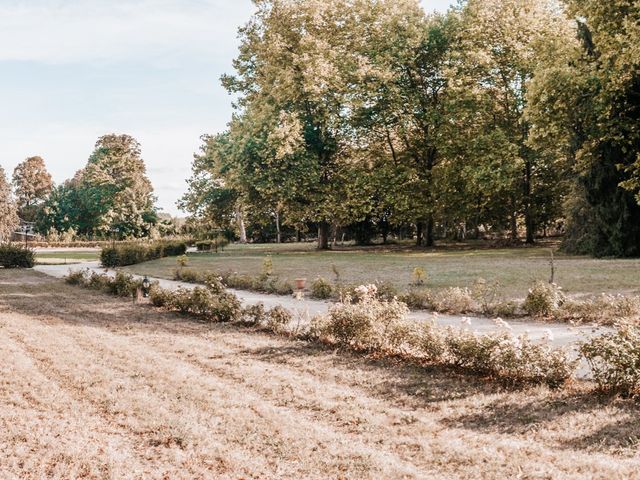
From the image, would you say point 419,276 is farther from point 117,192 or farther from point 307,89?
point 117,192

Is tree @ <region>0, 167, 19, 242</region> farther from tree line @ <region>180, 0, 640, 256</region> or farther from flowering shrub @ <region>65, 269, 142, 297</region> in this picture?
flowering shrub @ <region>65, 269, 142, 297</region>

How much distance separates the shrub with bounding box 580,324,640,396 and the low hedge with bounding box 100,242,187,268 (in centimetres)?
2454

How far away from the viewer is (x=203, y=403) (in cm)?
641

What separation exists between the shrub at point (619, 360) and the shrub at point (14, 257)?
27522mm

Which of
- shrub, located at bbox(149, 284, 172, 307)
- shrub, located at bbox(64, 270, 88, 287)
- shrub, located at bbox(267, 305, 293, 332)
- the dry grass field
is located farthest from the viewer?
shrub, located at bbox(64, 270, 88, 287)

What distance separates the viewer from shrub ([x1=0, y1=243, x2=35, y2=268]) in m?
26.9

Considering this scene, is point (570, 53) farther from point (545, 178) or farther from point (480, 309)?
point (480, 309)

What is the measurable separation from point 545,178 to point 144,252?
85.4 feet

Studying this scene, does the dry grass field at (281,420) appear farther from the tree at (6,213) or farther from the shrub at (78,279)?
the tree at (6,213)

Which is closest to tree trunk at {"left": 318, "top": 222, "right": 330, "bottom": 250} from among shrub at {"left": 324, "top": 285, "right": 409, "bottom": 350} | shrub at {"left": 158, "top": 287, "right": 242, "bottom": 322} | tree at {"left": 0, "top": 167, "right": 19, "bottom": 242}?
shrub at {"left": 158, "top": 287, "right": 242, "bottom": 322}

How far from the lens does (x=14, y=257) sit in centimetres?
2702

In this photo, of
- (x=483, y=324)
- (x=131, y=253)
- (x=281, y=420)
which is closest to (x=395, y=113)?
(x=131, y=253)

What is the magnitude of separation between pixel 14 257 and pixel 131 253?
5.61m

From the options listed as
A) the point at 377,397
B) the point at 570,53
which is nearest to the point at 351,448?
the point at 377,397
